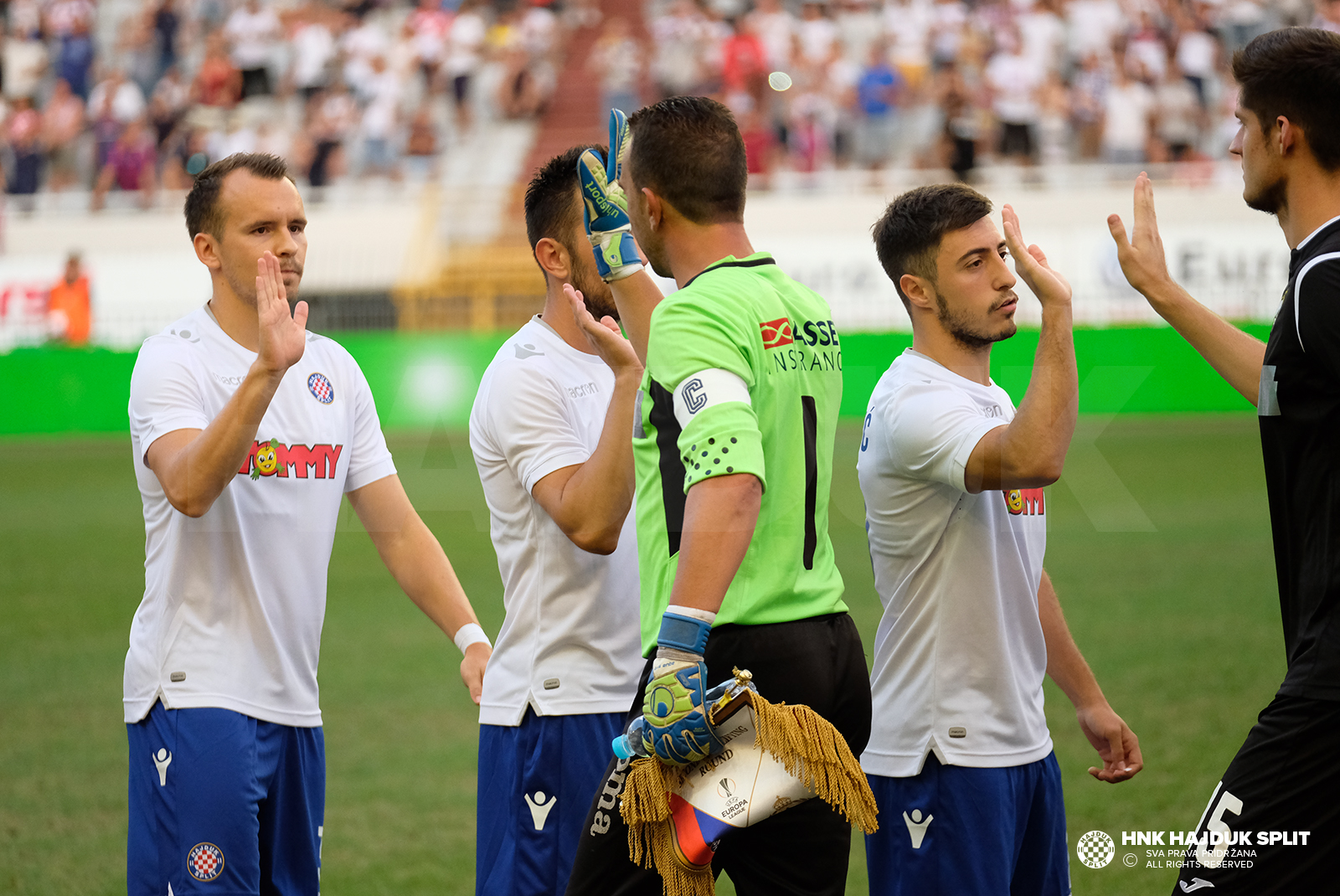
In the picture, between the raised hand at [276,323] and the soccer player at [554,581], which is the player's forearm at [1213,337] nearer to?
the soccer player at [554,581]

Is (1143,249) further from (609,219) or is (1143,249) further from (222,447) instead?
(222,447)

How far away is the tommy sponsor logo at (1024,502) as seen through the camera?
3.74 metres

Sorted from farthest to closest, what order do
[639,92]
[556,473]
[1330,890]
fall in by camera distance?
[639,92] < [556,473] < [1330,890]

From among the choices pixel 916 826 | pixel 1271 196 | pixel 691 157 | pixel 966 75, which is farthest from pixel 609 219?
pixel 966 75

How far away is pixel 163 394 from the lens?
11.9 ft

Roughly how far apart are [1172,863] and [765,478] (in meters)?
3.76

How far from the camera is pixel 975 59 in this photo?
70.6ft

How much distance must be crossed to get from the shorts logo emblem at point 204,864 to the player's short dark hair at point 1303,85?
10.4ft

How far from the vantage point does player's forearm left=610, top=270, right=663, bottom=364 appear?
3424 mm

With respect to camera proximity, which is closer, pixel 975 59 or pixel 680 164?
pixel 680 164

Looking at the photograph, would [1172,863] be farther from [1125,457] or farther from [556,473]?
[1125,457]

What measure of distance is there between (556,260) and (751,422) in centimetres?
132

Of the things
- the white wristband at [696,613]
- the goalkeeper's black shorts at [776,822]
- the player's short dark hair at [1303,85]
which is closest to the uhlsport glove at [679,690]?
the white wristband at [696,613]

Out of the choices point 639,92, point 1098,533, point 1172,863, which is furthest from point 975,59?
point 1172,863
